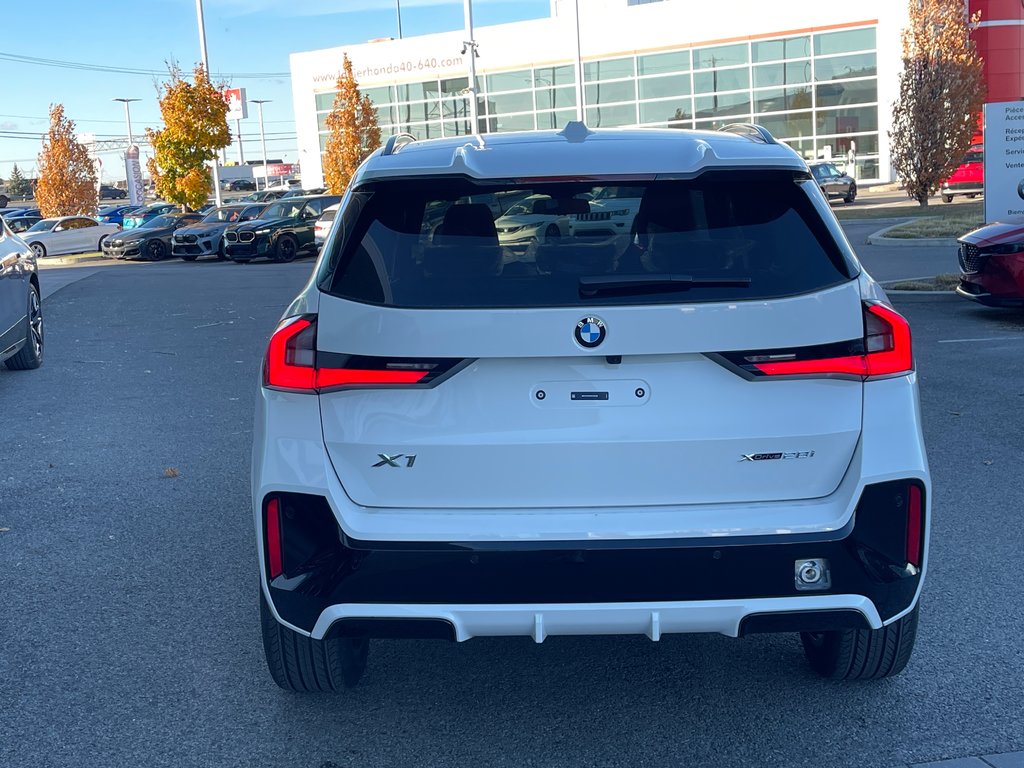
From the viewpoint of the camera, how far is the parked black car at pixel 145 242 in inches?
1348

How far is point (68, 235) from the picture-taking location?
3912 cm

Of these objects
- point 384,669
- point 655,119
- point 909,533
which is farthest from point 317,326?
point 655,119

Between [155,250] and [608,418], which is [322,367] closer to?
[608,418]

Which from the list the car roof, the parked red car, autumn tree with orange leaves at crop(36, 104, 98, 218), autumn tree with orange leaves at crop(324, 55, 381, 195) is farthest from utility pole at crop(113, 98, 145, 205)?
the car roof

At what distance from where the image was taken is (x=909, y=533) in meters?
3.28

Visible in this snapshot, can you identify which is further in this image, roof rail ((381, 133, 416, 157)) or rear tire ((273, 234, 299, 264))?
rear tire ((273, 234, 299, 264))

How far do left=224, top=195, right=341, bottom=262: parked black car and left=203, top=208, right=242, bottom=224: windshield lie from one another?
4032mm

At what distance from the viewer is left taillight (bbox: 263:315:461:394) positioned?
316 cm

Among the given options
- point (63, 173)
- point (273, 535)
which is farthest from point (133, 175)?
point (273, 535)

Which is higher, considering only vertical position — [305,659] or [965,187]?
[305,659]

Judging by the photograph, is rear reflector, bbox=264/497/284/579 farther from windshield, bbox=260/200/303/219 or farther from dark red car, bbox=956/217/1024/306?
windshield, bbox=260/200/303/219

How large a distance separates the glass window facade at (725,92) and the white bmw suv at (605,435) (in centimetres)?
4735

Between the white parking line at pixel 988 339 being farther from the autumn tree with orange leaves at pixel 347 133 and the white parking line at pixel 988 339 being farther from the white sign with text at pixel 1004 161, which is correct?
the autumn tree with orange leaves at pixel 347 133

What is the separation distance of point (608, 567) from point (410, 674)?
51.1 inches
